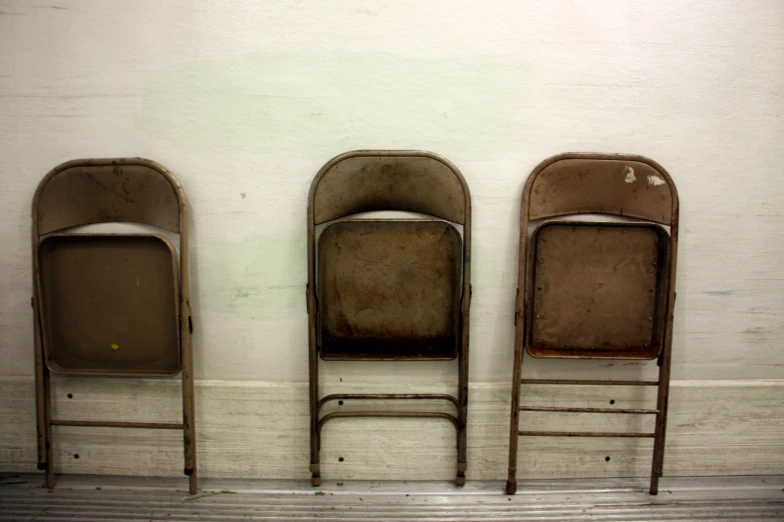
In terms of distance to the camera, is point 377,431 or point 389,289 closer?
point 389,289

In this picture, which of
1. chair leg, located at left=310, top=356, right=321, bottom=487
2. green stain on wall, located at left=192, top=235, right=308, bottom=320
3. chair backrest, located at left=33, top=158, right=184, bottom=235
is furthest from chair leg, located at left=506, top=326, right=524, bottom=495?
chair backrest, located at left=33, top=158, right=184, bottom=235

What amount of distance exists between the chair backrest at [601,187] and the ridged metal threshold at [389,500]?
3.47 feet

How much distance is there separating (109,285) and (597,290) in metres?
1.83

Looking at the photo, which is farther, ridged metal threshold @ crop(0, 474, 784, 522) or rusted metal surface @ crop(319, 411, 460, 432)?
rusted metal surface @ crop(319, 411, 460, 432)

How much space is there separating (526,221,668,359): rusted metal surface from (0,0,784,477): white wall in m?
0.14

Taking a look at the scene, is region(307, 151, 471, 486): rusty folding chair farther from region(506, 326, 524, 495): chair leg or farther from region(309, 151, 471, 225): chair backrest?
region(506, 326, 524, 495): chair leg

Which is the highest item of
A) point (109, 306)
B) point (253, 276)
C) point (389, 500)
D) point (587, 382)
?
point (253, 276)

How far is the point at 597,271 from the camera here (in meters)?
1.70

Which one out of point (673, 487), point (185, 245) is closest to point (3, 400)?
point (185, 245)

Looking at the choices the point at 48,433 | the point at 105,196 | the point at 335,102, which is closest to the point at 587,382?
the point at 335,102

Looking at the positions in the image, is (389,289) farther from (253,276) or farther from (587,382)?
(587,382)

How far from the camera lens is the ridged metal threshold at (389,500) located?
1.64m

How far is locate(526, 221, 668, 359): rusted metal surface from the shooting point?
1.68 meters

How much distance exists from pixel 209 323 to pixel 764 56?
2309 mm
